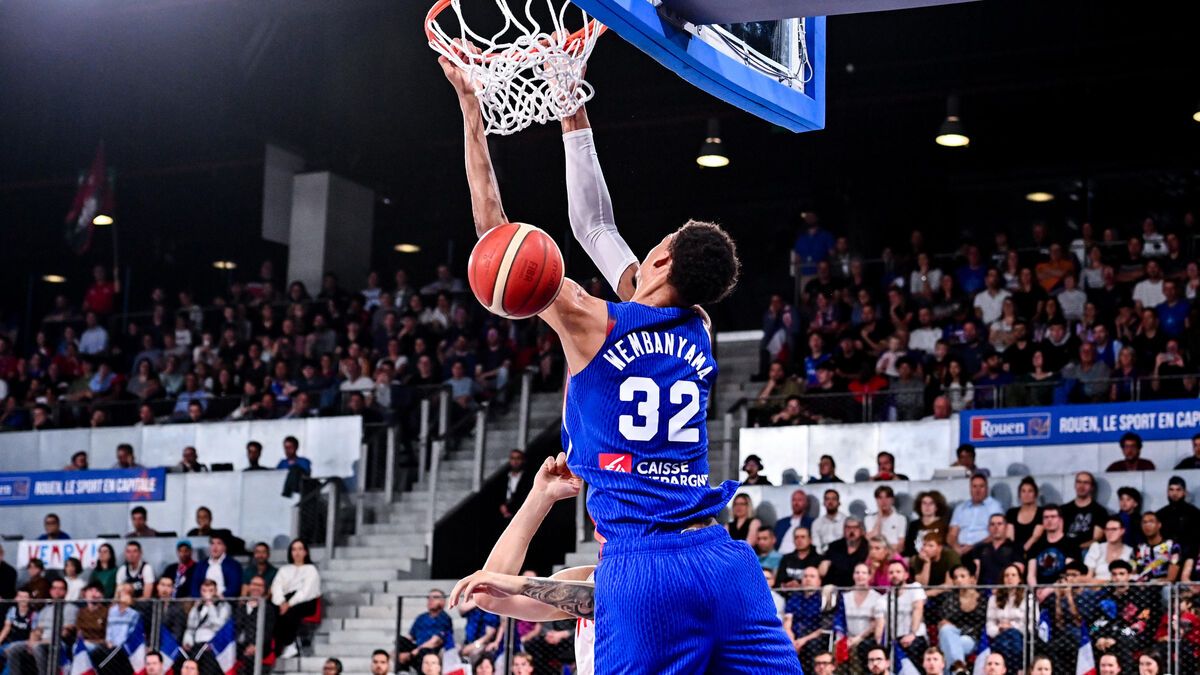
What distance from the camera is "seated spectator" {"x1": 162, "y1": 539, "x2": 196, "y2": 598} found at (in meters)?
16.8

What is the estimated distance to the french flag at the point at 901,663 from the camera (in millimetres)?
12766

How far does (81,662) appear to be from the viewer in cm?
1589

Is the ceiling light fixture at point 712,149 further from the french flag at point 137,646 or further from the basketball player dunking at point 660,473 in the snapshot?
the basketball player dunking at point 660,473

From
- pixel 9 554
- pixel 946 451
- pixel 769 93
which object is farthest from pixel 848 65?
pixel 769 93

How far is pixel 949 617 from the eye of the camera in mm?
12867

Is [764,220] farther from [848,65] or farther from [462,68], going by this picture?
[462,68]

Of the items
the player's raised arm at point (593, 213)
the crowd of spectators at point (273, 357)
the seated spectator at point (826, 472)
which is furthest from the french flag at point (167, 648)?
the player's raised arm at point (593, 213)

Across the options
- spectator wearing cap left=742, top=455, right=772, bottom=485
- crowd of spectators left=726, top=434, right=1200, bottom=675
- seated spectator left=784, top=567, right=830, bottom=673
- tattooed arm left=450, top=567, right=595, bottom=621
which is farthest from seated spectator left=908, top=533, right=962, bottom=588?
tattooed arm left=450, top=567, right=595, bottom=621

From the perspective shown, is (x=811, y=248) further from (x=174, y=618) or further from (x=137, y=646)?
(x=137, y=646)

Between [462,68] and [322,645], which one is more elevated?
[462,68]

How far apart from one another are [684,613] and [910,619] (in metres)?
8.63

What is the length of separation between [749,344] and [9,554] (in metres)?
9.92

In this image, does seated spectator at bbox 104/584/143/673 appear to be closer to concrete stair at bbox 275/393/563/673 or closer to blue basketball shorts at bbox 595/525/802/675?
concrete stair at bbox 275/393/563/673

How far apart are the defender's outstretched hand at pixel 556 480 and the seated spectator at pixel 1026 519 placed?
29.3ft
